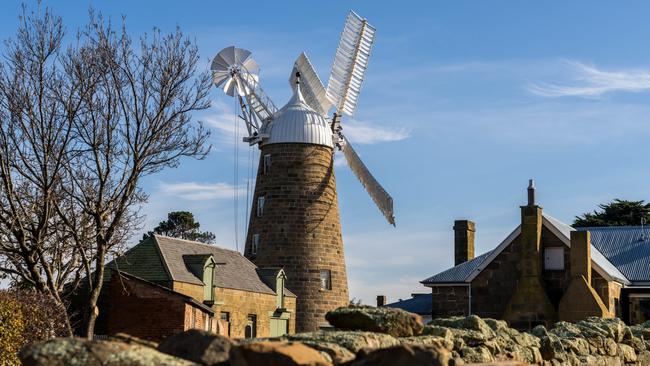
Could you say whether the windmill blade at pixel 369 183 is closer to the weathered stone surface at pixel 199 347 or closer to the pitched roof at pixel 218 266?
the pitched roof at pixel 218 266

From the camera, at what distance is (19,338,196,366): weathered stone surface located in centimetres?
711

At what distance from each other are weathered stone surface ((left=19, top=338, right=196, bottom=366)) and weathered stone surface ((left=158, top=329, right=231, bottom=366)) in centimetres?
84

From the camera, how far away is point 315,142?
185 feet

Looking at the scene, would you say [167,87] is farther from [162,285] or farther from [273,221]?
[273,221]

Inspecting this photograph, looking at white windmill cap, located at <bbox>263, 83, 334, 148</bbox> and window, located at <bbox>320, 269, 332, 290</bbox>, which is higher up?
white windmill cap, located at <bbox>263, 83, 334, 148</bbox>

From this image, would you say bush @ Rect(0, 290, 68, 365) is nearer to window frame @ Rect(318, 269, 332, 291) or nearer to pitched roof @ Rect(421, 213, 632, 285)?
pitched roof @ Rect(421, 213, 632, 285)

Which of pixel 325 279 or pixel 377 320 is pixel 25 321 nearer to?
pixel 377 320

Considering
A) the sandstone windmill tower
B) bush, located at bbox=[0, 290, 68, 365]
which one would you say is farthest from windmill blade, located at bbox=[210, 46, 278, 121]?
bush, located at bbox=[0, 290, 68, 365]

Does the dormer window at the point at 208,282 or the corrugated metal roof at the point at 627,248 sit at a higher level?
the corrugated metal roof at the point at 627,248

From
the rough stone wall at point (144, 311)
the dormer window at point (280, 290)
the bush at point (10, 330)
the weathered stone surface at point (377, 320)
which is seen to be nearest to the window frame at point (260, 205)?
the dormer window at point (280, 290)

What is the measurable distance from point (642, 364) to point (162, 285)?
2350 cm

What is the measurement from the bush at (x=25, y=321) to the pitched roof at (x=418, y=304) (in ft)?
87.4

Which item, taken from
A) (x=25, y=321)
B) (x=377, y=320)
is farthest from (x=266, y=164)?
(x=377, y=320)

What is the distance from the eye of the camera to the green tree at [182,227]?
304ft
